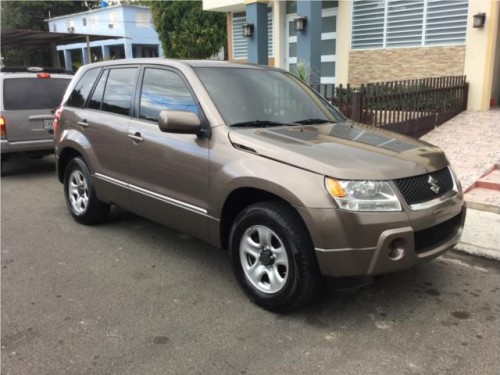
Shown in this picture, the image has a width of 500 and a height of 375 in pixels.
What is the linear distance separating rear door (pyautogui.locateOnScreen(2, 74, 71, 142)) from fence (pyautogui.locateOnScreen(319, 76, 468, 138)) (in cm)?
487

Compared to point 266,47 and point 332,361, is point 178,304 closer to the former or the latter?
point 332,361

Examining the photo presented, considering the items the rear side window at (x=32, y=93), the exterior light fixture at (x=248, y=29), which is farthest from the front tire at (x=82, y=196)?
the exterior light fixture at (x=248, y=29)

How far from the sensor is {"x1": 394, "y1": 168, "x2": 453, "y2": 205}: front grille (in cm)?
322

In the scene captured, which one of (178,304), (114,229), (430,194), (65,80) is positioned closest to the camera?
(430,194)

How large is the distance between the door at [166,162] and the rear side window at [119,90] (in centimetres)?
20

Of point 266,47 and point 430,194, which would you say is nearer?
point 430,194

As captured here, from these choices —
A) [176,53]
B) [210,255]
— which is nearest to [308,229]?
[210,255]

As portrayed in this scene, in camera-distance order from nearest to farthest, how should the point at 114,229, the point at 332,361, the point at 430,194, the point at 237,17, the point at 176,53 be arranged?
1. the point at 332,361
2. the point at 430,194
3. the point at 114,229
4. the point at 237,17
5. the point at 176,53

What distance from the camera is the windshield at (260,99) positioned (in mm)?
3980

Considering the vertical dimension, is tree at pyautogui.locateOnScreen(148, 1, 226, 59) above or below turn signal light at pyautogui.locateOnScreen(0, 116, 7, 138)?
above

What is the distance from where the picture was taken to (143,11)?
30359 millimetres

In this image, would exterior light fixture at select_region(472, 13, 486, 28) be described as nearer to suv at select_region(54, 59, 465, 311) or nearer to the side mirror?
suv at select_region(54, 59, 465, 311)

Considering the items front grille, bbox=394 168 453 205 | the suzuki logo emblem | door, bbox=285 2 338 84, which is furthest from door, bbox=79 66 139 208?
door, bbox=285 2 338 84

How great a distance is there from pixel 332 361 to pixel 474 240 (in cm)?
266
